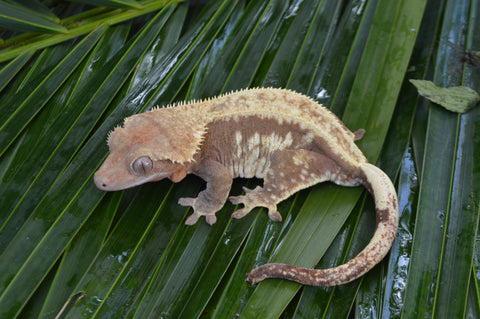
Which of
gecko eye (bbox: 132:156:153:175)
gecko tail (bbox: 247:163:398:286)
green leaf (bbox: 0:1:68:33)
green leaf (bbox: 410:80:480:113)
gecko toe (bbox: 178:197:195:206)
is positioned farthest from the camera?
green leaf (bbox: 0:1:68:33)

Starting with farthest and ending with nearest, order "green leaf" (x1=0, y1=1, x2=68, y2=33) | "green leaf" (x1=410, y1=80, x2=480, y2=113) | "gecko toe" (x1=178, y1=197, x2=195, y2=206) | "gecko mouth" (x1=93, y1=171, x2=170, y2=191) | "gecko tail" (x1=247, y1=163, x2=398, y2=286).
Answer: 1. "green leaf" (x1=0, y1=1, x2=68, y2=33)
2. "green leaf" (x1=410, y1=80, x2=480, y2=113)
3. "gecko toe" (x1=178, y1=197, x2=195, y2=206)
4. "gecko mouth" (x1=93, y1=171, x2=170, y2=191)
5. "gecko tail" (x1=247, y1=163, x2=398, y2=286)

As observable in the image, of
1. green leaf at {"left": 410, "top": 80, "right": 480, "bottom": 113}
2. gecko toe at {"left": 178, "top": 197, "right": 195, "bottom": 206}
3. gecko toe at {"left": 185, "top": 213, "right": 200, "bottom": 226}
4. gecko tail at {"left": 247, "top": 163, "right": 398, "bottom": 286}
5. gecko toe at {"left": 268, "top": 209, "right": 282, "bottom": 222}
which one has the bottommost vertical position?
gecko tail at {"left": 247, "top": 163, "right": 398, "bottom": 286}

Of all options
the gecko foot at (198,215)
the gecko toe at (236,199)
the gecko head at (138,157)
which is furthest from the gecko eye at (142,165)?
the gecko toe at (236,199)

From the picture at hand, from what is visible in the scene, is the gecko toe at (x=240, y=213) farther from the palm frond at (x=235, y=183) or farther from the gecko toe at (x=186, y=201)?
the gecko toe at (x=186, y=201)

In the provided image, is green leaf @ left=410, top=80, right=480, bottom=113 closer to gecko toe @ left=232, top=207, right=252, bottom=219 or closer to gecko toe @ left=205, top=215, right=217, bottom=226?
gecko toe @ left=232, top=207, right=252, bottom=219

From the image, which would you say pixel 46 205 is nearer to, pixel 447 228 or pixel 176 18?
pixel 176 18

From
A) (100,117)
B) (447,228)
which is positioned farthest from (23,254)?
(447,228)

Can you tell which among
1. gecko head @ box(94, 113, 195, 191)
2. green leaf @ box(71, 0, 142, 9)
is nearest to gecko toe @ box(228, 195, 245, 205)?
gecko head @ box(94, 113, 195, 191)
